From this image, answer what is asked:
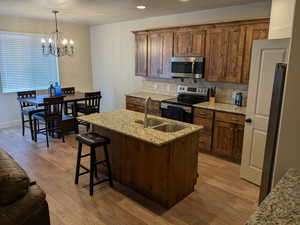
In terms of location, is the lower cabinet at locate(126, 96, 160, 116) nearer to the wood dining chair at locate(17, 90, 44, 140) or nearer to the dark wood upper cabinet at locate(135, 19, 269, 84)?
the dark wood upper cabinet at locate(135, 19, 269, 84)

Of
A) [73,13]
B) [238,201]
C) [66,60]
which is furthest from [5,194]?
[66,60]

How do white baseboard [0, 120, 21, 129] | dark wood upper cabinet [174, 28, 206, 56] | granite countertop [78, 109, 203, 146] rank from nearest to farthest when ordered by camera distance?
granite countertop [78, 109, 203, 146], dark wood upper cabinet [174, 28, 206, 56], white baseboard [0, 120, 21, 129]

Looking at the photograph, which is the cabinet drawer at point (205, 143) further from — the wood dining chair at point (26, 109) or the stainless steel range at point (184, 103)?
the wood dining chair at point (26, 109)

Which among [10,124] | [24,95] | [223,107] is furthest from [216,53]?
[10,124]

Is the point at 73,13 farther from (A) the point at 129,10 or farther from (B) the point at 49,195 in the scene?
(B) the point at 49,195

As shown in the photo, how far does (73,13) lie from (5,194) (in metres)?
4.28

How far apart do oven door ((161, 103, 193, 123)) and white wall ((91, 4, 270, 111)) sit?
1594 mm

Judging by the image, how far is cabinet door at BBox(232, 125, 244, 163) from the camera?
3.64 metres

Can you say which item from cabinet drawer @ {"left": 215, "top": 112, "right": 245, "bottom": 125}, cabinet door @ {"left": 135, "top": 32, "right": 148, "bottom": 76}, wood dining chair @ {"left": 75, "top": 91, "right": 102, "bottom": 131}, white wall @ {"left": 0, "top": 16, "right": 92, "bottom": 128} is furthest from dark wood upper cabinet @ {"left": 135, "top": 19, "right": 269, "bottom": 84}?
white wall @ {"left": 0, "top": 16, "right": 92, "bottom": 128}

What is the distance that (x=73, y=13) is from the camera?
4887 mm

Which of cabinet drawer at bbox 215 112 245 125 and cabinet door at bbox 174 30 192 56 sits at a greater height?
cabinet door at bbox 174 30 192 56

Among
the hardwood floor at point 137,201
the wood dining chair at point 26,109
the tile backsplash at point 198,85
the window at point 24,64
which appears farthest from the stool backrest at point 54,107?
the tile backsplash at point 198,85

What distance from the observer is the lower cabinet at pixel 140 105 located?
4.80 m

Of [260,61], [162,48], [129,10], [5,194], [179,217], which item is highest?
[129,10]
